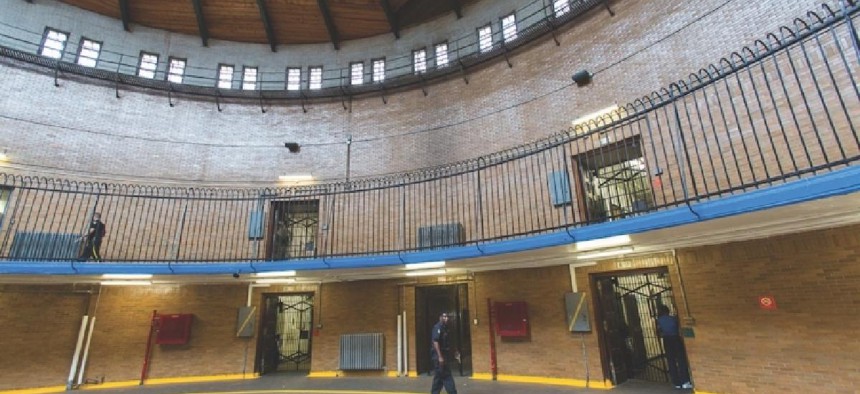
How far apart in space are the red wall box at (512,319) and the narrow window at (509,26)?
7.98 meters

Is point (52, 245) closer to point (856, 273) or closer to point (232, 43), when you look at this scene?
point (232, 43)

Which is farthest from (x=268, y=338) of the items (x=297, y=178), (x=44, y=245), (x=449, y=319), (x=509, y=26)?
(x=509, y=26)

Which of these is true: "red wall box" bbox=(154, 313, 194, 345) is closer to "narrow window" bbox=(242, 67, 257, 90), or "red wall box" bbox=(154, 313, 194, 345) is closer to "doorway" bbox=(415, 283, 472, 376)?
"doorway" bbox=(415, 283, 472, 376)

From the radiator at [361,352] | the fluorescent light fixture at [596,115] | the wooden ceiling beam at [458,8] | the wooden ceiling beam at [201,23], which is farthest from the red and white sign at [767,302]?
the wooden ceiling beam at [201,23]

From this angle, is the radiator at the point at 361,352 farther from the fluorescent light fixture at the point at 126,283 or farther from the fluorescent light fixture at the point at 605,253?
the fluorescent light fixture at the point at 605,253

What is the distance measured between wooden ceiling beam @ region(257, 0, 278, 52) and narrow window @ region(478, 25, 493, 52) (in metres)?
7.75

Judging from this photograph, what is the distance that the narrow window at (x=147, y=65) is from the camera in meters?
13.9

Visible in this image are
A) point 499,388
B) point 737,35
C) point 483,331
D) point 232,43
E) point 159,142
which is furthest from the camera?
point 232,43

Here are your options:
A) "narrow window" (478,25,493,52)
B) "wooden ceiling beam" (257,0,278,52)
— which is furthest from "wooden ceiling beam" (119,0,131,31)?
"narrow window" (478,25,493,52)

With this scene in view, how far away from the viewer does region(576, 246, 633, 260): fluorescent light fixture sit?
7.26 m

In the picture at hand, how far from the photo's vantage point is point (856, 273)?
568 cm

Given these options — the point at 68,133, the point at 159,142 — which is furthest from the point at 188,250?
the point at 68,133

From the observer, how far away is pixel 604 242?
21.3ft

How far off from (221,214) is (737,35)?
44.6ft
